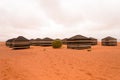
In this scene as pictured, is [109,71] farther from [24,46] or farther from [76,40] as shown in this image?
[24,46]

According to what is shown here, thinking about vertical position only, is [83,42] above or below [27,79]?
above

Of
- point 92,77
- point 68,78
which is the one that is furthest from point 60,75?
point 92,77

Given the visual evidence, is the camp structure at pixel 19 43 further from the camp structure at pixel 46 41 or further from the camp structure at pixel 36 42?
the camp structure at pixel 36 42

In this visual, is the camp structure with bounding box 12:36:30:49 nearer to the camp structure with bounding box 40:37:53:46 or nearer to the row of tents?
the row of tents

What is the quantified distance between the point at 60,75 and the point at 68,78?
2.34 ft

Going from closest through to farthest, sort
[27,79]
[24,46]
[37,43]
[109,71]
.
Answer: [27,79] < [109,71] < [24,46] < [37,43]

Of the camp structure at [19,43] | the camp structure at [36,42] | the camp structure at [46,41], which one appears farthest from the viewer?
the camp structure at [36,42]

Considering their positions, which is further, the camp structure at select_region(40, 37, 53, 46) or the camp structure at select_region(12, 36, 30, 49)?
the camp structure at select_region(40, 37, 53, 46)

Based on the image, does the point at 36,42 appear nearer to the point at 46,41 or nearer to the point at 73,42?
the point at 46,41

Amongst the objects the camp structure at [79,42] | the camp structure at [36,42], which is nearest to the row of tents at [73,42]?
the camp structure at [79,42]

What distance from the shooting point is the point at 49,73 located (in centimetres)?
973

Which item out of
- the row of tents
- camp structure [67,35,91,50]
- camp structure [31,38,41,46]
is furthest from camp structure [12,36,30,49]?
camp structure [31,38,41,46]

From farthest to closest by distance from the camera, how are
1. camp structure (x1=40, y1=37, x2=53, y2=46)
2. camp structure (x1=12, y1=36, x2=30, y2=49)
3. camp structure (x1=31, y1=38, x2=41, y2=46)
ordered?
1. camp structure (x1=31, y1=38, x2=41, y2=46)
2. camp structure (x1=40, y1=37, x2=53, y2=46)
3. camp structure (x1=12, y1=36, x2=30, y2=49)

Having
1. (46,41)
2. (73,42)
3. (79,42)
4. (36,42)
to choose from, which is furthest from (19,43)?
(36,42)
